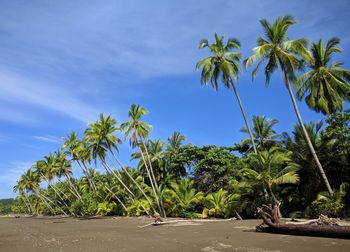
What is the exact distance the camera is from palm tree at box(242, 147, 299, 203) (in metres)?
22.0

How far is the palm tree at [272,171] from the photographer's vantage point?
21975mm

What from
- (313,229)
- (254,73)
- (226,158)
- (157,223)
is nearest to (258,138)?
(226,158)

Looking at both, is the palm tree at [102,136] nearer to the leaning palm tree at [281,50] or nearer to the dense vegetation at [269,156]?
the dense vegetation at [269,156]

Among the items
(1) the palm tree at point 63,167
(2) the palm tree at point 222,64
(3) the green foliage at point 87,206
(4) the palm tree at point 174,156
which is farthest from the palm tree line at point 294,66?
(1) the palm tree at point 63,167

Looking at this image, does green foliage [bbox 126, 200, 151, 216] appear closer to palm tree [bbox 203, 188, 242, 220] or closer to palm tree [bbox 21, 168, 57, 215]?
palm tree [bbox 203, 188, 242, 220]

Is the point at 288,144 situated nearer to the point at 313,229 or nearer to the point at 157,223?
the point at 157,223

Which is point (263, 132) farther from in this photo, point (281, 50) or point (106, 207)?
point (106, 207)

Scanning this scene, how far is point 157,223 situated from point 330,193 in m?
10.7

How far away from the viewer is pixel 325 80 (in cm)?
2386

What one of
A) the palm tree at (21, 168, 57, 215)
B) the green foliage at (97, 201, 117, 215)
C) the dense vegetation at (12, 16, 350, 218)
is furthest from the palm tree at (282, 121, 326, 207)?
the palm tree at (21, 168, 57, 215)

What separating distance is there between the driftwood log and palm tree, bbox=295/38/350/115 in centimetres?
1240

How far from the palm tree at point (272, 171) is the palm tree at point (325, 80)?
4.71 m

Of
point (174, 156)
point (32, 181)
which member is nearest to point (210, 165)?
point (174, 156)

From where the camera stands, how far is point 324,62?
24125mm
